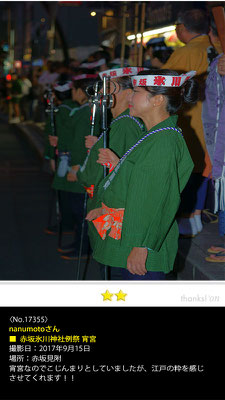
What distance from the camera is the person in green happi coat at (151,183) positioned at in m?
3.11

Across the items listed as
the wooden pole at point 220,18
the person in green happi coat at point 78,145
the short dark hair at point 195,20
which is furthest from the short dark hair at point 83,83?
the wooden pole at point 220,18

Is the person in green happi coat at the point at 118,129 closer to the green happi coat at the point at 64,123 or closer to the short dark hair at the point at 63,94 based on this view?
the green happi coat at the point at 64,123

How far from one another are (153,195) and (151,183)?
6 centimetres

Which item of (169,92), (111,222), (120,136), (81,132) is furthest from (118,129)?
(81,132)

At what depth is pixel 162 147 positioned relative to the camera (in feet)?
10.2

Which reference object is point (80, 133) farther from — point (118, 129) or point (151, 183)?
point (151, 183)

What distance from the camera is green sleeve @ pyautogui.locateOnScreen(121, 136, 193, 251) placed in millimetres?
3092

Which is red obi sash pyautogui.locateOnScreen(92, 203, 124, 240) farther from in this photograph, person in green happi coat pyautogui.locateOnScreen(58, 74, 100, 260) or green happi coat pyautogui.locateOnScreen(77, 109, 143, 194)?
person in green happi coat pyautogui.locateOnScreen(58, 74, 100, 260)

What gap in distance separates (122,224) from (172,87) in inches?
29.4

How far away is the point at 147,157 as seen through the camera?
10.2ft

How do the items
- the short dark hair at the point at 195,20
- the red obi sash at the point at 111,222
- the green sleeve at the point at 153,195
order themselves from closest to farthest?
the green sleeve at the point at 153,195, the red obi sash at the point at 111,222, the short dark hair at the point at 195,20

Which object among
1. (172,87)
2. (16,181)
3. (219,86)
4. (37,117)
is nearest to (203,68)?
(219,86)

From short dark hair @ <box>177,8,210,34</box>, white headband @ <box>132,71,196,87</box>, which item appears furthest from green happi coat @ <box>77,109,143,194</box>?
short dark hair @ <box>177,8,210,34</box>

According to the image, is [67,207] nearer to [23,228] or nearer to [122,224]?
[23,228]
